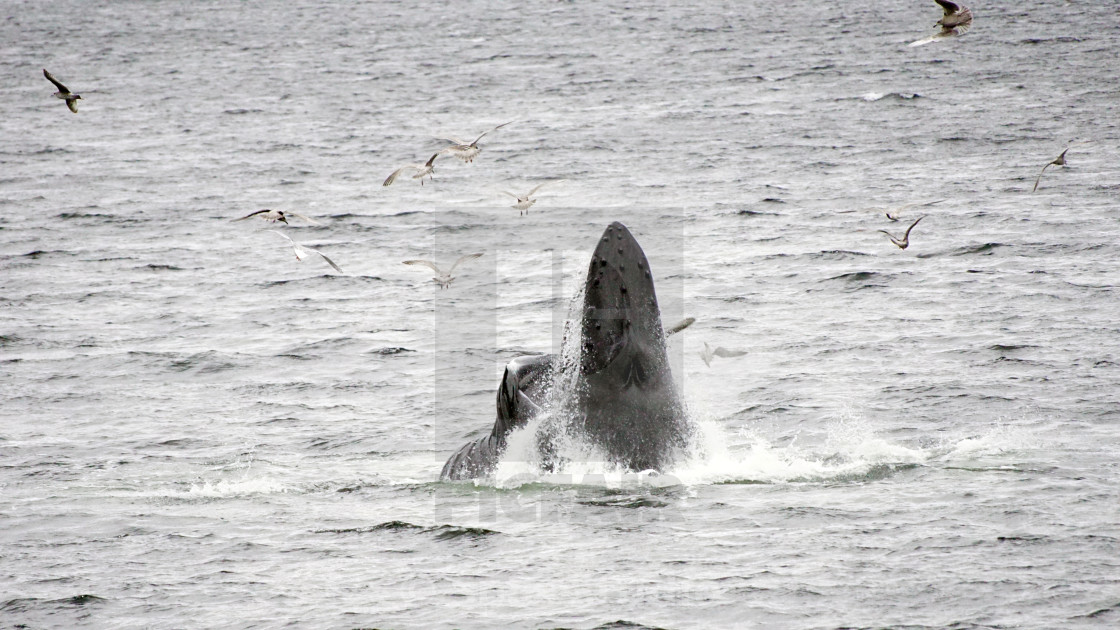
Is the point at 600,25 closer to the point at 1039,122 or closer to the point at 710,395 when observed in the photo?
the point at 1039,122

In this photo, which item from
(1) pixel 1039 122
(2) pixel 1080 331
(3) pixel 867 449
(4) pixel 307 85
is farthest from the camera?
(4) pixel 307 85

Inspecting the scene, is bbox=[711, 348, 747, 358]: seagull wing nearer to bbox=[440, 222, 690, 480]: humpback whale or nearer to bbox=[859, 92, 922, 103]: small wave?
bbox=[440, 222, 690, 480]: humpback whale

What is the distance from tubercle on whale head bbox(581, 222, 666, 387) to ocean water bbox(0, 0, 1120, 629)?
3.04 feet

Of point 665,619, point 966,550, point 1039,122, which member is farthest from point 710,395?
point 1039,122

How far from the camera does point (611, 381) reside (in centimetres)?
1089

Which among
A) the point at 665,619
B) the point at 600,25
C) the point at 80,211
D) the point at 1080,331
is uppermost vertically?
the point at 600,25

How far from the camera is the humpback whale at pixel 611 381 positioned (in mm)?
10703

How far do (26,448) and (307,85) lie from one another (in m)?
44.9

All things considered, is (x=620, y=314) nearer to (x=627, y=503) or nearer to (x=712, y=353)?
(x=627, y=503)

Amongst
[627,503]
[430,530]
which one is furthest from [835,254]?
[430,530]

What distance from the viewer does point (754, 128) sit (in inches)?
1612

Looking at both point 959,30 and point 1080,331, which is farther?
point 1080,331

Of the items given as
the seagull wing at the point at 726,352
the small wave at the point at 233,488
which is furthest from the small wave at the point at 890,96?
the small wave at the point at 233,488

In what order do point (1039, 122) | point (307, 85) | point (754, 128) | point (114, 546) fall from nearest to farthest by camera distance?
point (114, 546) < point (1039, 122) < point (754, 128) < point (307, 85)
